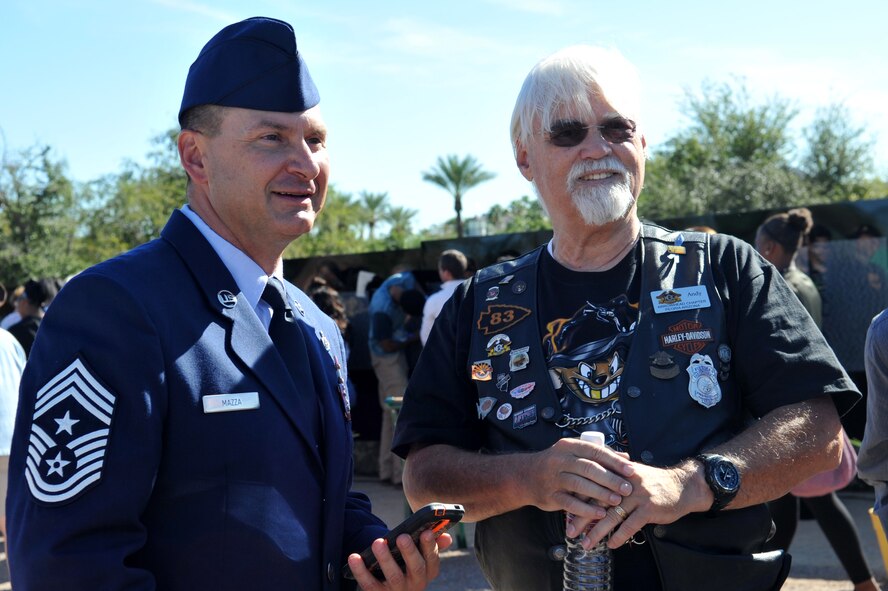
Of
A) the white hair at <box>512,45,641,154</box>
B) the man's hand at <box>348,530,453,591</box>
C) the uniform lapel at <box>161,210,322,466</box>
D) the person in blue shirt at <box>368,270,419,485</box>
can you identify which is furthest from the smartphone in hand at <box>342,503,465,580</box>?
the person in blue shirt at <box>368,270,419,485</box>

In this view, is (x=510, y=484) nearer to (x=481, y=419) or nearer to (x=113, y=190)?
(x=481, y=419)

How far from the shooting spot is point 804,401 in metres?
2.29

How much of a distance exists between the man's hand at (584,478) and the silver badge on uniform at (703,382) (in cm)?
34

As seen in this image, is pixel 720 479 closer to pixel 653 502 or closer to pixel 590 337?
pixel 653 502

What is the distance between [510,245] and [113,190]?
31.7m

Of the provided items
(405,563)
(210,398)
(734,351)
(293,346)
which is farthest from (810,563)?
(210,398)

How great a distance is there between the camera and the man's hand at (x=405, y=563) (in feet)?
6.33

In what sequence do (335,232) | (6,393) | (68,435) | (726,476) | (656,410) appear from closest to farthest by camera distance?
(68,435) → (726,476) → (656,410) → (6,393) → (335,232)

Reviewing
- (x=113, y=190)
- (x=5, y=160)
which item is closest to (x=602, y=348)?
(x=5, y=160)

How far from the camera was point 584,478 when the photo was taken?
2070mm

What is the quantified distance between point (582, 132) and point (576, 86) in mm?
126

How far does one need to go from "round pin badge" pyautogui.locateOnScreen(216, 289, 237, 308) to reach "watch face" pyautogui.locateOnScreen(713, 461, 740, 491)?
3.81ft

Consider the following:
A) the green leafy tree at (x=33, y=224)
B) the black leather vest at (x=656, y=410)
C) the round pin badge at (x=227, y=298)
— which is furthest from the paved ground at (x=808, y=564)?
the green leafy tree at (x=33, y=224)

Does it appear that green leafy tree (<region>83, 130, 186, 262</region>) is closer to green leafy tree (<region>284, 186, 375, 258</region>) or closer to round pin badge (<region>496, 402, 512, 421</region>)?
green leafy tree (<region>284, 186, 375, 258</region>)
